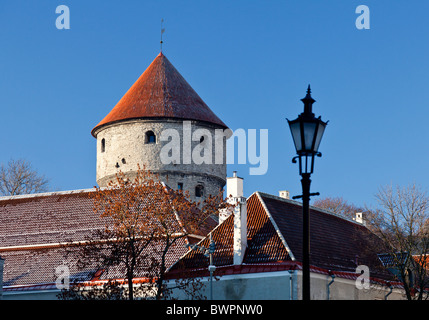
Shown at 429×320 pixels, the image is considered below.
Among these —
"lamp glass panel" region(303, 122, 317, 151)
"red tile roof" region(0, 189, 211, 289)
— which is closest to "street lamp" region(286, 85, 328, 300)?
"lamp glass panel" region(303, 122, 317, 151)

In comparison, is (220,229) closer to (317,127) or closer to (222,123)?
(222,123)

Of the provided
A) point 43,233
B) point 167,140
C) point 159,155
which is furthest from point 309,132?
point 167,140

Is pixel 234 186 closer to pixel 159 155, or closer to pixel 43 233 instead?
pixel 159 155

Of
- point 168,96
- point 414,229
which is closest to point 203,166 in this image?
point 168,96

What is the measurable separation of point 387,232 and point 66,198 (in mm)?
15043

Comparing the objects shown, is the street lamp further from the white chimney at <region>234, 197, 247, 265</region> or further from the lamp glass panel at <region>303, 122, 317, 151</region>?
the white chimney at <region>234, 197, 247, 265</region>

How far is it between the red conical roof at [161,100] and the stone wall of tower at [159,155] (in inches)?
16.0

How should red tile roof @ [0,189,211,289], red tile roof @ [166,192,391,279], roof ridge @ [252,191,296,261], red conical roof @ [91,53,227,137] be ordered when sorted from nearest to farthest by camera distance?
roof ridge @ [252,191,296,261], red tile roof @ [166,192,391,279], red tile roof @ [0,189,211,289], red conical roof @ [91,53,227,137]

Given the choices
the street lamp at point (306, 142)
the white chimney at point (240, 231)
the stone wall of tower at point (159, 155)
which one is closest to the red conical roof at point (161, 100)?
the stone wall of tower at point (159, 155)

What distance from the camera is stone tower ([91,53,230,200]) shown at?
4125 centimetres

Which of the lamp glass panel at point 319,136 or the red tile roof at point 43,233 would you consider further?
the red tile roof at point 43,233

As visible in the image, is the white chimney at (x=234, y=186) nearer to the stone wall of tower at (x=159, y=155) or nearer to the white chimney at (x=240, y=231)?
the white chimney at (x=240, y=231)

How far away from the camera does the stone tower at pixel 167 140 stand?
135 feet

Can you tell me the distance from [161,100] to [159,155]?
3401mm
